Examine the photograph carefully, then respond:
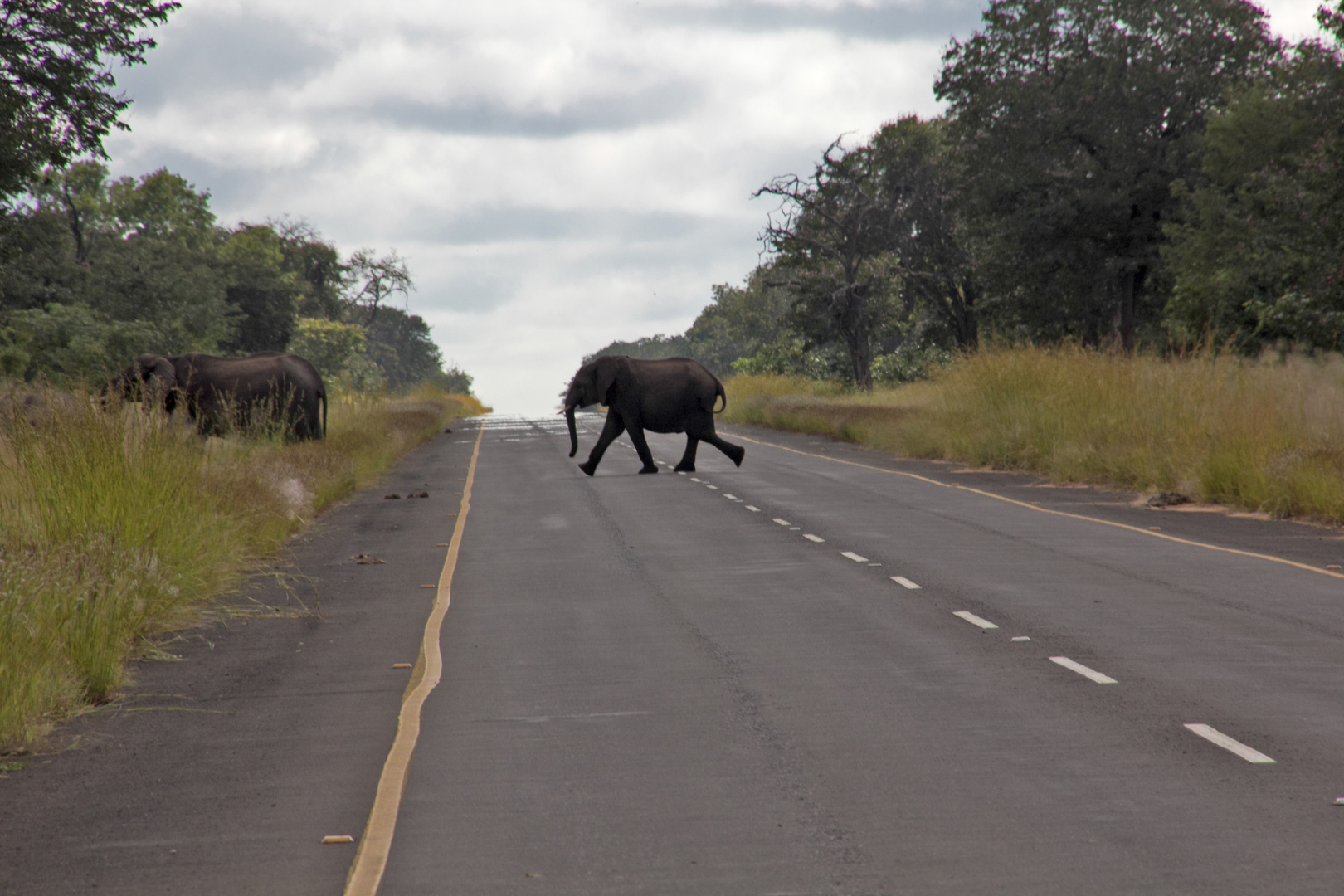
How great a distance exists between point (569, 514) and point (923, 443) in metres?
14.5

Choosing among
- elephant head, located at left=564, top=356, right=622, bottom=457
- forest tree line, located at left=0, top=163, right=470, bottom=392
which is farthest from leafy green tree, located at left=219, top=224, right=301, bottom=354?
elephant head, located at left=564, top=356, right=622, bottom=457

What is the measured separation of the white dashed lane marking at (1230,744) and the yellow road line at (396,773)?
11.6 ft

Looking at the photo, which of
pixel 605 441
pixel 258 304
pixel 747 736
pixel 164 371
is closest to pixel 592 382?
pixel 605 441

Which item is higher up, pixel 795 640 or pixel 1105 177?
pixel 1105 177

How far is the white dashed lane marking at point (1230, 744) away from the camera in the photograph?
19.2 feet

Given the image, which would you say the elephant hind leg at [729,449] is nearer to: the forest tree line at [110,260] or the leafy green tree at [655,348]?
the forest tree line at [110,260]

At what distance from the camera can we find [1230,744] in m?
6.07

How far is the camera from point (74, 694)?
735 cm

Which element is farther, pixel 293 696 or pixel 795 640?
pixel 795 640

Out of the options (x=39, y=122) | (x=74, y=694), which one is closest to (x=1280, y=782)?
(x=74, y=694)

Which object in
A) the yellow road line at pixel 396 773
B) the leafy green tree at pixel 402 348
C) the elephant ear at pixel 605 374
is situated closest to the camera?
the yellow road line at pixel 396 773

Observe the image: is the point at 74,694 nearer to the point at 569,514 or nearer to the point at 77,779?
the point at 77,779

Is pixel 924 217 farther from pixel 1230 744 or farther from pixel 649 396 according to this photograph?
pixel 1230 744

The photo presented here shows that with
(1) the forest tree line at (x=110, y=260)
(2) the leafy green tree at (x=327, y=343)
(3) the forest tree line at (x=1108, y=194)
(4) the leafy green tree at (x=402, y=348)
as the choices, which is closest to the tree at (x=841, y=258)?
(3) the forest tree line at (x=1108, y=194)
